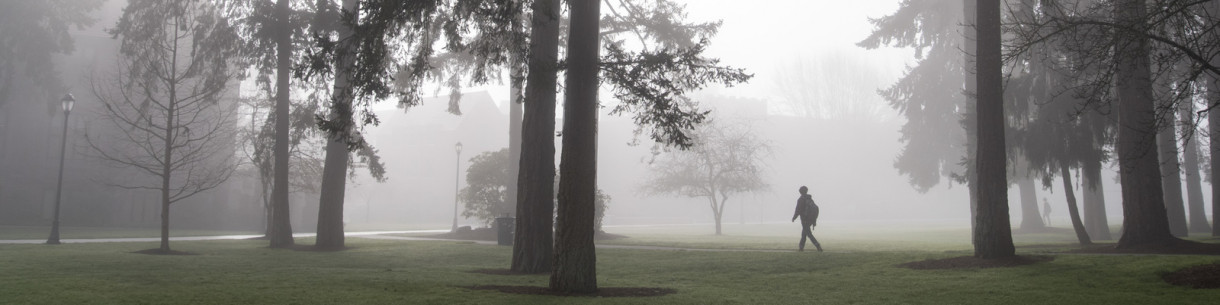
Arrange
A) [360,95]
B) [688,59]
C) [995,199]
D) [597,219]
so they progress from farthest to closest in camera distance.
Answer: [597,219] → [995,199] → [360,95] → [688,59]

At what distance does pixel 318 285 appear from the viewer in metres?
10.2

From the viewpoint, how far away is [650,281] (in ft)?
38.4

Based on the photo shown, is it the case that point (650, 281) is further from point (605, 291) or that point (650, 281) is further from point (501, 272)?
point (501, 272)

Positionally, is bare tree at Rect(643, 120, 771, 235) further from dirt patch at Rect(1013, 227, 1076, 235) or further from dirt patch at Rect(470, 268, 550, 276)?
dirt patch at Rect(470, 268, 550, 276)

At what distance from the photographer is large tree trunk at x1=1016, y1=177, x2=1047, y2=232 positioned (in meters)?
35.8

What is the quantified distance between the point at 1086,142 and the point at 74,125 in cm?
4340

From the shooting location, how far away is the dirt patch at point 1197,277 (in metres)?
8.89

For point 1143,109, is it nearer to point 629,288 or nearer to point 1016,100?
point 1016,100

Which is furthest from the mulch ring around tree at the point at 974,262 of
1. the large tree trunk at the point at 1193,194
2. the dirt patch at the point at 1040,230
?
the dirt patch at the point at 1040,230

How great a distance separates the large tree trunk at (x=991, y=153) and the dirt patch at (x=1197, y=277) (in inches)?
116

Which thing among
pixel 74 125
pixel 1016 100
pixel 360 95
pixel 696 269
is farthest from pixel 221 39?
pixel 74 125

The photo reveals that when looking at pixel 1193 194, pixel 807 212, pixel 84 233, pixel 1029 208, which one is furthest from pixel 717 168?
pixel 84 233

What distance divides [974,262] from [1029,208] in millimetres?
28286

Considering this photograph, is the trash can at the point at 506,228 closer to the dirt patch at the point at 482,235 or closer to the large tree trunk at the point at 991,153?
the dirt patch at the point at 482,235
